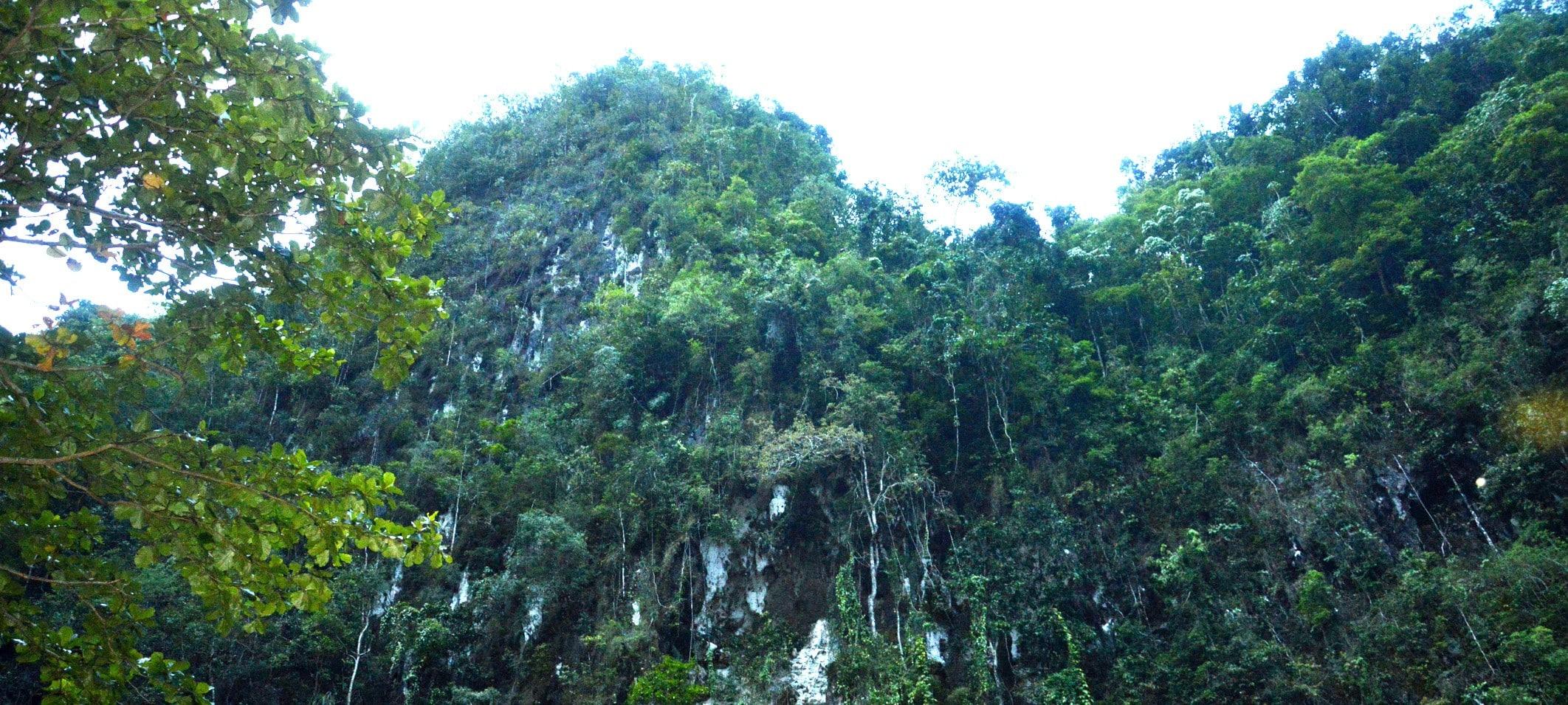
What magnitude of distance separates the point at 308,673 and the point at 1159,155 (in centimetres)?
2103

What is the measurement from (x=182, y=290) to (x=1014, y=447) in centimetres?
1267

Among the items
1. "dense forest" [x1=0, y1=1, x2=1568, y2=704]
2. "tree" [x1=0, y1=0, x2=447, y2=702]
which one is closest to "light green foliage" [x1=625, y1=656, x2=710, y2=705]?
"dense forest" [x1=0, y1=1, x2=1568, y2=704]

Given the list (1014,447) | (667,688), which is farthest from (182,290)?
(1014,447)

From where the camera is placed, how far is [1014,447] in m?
14.2

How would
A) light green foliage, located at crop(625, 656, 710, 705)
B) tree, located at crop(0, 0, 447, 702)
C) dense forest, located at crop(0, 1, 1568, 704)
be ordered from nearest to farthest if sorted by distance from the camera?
tree, located at crop(0, 0, 447, 702), light green foliage, located at crop(625, 656, 710, 705), dense forest, located at crop(0, 1, 1568, 704)

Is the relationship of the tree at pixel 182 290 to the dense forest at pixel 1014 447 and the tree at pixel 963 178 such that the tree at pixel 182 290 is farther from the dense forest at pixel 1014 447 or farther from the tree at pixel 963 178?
the tree at pixel 963 178

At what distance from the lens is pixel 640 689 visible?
1049 cm

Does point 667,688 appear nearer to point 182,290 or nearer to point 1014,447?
point 1014,447

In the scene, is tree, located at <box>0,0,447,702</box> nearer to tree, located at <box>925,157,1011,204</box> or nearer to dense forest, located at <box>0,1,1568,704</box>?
dense forest, located at <box>0,1,1568,704</box>

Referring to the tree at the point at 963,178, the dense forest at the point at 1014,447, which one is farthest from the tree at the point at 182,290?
the tree at the point at 963,178

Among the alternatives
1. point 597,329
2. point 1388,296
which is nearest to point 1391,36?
point 1388,296

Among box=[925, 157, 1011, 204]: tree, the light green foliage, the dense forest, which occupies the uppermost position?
Answer: box=[925, 157, 1011, 204]: tree

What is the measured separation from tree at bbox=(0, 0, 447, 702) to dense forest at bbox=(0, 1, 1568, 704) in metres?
5.86

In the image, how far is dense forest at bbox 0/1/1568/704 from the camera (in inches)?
426
